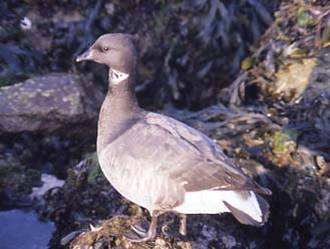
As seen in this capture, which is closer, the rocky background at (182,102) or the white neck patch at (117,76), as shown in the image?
the white neck patch at (117,76)

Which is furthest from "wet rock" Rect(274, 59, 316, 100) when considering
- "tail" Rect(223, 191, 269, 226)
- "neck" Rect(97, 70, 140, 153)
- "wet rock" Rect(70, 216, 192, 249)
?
"wet rock" Rect(70, 216, 192, 249)

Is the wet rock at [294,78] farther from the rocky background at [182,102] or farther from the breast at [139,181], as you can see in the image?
the breast at [139,181]

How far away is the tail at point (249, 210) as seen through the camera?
11.4ft

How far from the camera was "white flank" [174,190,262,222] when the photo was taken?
3527 mm

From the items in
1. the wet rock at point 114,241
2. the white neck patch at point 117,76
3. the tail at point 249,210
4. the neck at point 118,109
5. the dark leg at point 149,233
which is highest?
the white neck patch at point 117,76

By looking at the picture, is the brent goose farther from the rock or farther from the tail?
the rock

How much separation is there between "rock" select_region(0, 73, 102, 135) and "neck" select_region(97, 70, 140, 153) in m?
1.01

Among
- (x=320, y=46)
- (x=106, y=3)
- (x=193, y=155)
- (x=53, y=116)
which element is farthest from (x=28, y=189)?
(x=320, y=46)

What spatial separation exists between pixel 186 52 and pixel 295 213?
2.17m

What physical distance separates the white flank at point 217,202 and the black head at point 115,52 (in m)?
0.95

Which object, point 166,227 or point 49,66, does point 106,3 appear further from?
point 166,227

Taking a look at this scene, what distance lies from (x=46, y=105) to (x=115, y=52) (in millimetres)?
1271

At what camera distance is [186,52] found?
612cm

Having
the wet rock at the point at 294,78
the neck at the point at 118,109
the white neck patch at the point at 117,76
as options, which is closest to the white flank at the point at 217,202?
the neck at the point at 118,109
